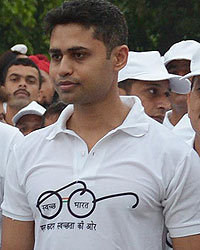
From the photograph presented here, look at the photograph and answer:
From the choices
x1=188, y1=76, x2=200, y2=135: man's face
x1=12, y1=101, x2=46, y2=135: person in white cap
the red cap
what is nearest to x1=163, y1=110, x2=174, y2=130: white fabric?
x1=12, y1=101, x2=46, y2=135: person in white cap

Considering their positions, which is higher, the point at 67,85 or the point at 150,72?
the point at 67,85

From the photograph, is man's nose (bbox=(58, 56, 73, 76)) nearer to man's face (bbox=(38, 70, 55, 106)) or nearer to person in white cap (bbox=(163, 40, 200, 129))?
person in white cap (bbox=(163, 40, 200, 129))

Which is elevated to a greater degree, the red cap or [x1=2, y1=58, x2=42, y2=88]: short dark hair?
[x1=2, y1=58, x2=42, y2=88]: short dark hair

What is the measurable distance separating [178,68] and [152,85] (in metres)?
0.40

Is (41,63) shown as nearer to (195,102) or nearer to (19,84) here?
(19,84)

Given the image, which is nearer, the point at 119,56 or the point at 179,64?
the point at 119,56

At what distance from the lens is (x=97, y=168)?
4234 mm

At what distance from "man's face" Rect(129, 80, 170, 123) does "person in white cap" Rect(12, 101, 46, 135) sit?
4.22 feet

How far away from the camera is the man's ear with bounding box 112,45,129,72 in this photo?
14.4 ft

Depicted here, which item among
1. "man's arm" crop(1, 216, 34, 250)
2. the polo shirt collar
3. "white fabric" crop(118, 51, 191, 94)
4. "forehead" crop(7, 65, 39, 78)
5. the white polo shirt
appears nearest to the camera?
the white polo shirt

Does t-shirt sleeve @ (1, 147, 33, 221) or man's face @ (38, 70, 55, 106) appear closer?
t-shirt sleeve @ (1, 147, 33, 221)

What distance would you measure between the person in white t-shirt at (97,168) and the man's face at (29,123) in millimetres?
3772

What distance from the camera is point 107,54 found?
171 inches

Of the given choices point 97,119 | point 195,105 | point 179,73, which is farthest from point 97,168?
point 179,73
